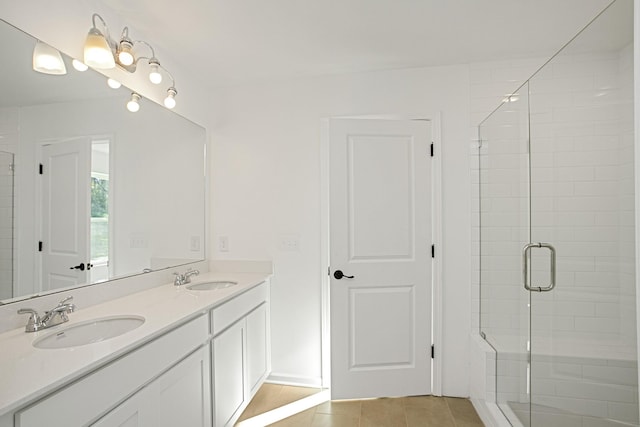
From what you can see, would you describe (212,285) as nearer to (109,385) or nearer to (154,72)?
(109,385)

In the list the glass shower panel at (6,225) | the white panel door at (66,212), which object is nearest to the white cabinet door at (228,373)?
the white panel door at (66,212)

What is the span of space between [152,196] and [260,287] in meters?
0.98

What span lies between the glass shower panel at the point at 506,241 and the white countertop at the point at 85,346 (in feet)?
5.67

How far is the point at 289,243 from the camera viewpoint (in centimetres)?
265

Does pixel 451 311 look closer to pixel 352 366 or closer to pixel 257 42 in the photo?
pixel 352 366

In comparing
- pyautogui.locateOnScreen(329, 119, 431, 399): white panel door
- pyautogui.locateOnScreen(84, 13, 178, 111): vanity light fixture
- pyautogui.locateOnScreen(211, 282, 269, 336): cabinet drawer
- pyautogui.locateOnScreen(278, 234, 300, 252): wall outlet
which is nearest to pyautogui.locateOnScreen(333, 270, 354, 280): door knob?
pyautogui.locateOnScreen(329, 119, 431, 399): white panel door

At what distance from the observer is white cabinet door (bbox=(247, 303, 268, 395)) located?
7.42 feet

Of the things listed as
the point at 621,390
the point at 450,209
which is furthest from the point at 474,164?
the point at 621,390

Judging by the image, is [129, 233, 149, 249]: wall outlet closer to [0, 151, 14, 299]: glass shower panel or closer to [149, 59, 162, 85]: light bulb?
[0, 151, 14, 299]: glass shower panel

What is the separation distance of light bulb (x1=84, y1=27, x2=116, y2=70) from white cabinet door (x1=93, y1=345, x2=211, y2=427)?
1448mm

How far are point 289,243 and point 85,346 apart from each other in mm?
1610

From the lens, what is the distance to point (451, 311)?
246 cm

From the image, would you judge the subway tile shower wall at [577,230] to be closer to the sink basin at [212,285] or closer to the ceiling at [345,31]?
the ceiling at [345,31]

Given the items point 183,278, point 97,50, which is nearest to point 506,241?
point 183,278
